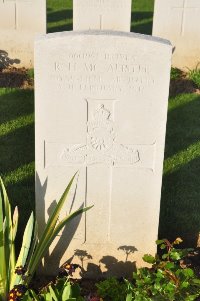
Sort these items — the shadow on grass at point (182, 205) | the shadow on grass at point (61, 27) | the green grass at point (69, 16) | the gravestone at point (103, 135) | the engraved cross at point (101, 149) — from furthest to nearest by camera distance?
the green grass at point (69, 16)
the shadow on grass at point (61, 27)
the shadow on grass at point (182, 205)
the engraved cross at point (101, 149)
the gravestone at point (103, 135)

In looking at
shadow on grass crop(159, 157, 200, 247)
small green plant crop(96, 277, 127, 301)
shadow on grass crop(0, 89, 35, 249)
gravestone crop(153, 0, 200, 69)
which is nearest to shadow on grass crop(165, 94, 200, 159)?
shadow on grass crop(159, 157, 200, 247)

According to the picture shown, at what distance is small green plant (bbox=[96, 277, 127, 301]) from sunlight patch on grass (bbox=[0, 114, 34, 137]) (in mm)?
3044

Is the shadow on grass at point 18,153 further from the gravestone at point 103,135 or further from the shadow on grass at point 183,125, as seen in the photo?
the shadow on grass at point 183,125

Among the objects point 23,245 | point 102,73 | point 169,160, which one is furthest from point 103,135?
point 169,160

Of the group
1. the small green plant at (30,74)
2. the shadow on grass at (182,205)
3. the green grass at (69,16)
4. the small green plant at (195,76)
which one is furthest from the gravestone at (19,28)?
the green grass at (69,16)

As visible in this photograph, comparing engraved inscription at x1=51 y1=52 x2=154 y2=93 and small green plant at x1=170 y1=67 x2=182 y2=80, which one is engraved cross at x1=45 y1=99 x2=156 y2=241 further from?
small green plant at x1=170 y1=67 x2=182 y2=80

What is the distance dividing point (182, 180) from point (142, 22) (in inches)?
346

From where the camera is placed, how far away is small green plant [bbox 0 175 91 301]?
3357 millimetres

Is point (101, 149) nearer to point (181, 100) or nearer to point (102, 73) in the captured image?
point (102, 73)

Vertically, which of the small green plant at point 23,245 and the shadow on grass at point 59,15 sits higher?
the shadow on grass at point 59,15

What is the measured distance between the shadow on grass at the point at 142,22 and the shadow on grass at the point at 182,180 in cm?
577

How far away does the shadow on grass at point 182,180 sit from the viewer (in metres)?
4.47

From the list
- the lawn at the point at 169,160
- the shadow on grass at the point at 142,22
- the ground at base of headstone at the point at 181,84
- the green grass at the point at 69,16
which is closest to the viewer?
the lawn at the point at 169,160

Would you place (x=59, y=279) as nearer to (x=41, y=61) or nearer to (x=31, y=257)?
(x=31, y=257)
